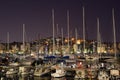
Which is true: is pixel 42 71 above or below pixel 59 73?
above

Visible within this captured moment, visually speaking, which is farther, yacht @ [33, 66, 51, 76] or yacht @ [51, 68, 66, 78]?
yacht @ [33, 66, 51, 76]

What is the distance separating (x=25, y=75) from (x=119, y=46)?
313ft

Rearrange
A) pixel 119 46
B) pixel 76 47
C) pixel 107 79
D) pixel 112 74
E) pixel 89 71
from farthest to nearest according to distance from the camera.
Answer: pixel 119 46, pixel 76 47, pixel 89 71, pixel 112 74, pixel 107 79

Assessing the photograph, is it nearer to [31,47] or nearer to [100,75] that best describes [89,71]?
[100,75]

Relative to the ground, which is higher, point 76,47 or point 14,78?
point 76,47

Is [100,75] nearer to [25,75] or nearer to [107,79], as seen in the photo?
[107,79]

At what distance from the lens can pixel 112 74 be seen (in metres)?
36.6

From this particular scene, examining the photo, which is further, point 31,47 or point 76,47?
point 31,47

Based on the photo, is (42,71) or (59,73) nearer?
(59,73)

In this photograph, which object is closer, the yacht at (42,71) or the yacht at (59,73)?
the yacht at (59,73)

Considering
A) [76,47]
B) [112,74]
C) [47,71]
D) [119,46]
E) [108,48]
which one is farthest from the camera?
[119,46]

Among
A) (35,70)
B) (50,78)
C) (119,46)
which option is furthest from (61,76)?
(119,46)

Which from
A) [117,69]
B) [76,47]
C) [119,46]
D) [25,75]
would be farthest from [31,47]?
[117,69]

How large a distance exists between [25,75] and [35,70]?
5.65 ft
